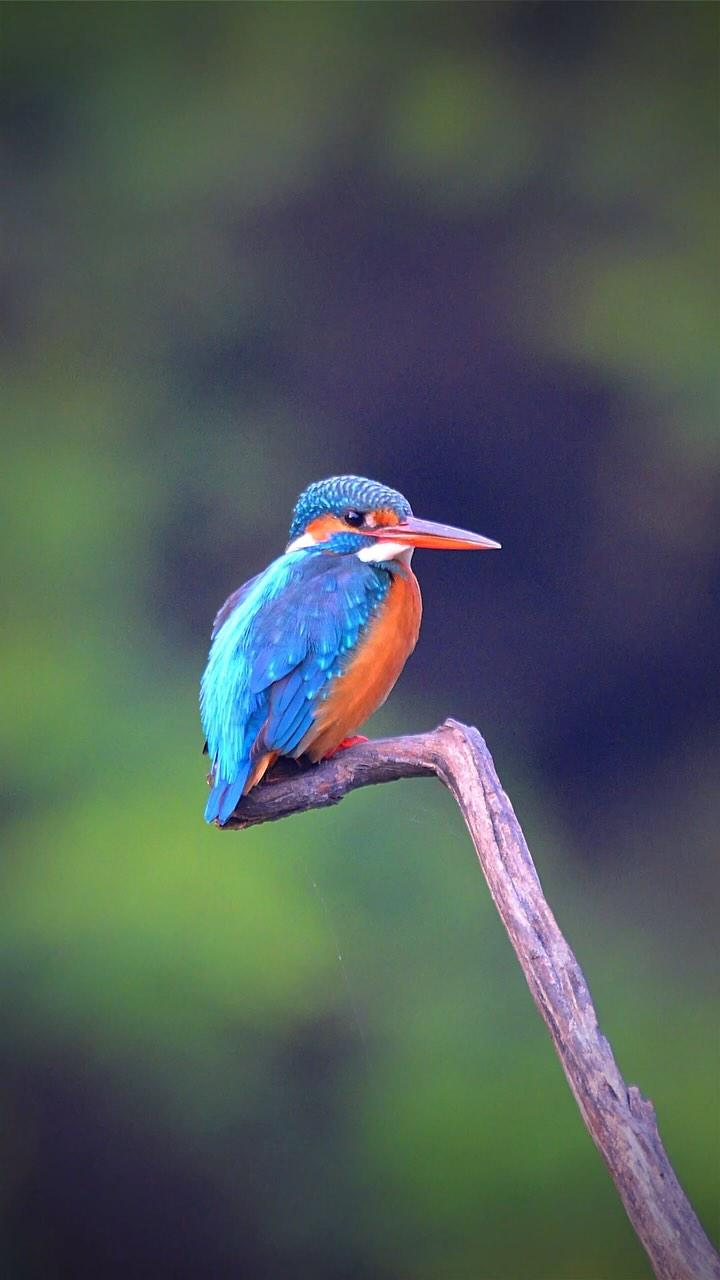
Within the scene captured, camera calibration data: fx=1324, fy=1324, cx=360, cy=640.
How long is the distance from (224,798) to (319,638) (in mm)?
223

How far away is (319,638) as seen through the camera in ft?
5.19

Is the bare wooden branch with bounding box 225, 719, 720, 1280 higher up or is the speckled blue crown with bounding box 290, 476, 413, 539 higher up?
the speckled blue crown with bounding box 290, 476, 413, 539

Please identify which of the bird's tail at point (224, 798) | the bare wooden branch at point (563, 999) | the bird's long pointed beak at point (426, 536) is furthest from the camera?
the bird's long pointed beak at point (426, 536)

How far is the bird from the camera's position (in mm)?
1562

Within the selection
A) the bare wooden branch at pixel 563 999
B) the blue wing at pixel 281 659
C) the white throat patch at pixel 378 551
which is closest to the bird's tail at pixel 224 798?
the blue wing at pixel 281 659

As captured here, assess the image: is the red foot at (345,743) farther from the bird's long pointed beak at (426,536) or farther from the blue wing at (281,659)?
the bird's long pointed beak at (426,536)

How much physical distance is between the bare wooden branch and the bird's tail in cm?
11

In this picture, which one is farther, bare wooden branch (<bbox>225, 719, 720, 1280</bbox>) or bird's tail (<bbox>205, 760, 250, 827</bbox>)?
bird's tail (<bbox>205, 760, 250, 827</bbox>)

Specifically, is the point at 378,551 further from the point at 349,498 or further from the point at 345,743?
the point at 345,743

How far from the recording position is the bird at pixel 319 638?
1.56 m

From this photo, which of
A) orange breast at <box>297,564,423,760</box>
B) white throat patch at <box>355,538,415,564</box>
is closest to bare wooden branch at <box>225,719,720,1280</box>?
orange breast at <box>297,564,423,760</box>

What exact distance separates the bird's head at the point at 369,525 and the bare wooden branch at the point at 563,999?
262mm

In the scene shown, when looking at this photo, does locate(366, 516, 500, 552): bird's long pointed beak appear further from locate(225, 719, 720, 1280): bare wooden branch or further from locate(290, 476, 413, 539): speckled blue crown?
locate(225, 719, 720, 1280): bare wooden branch

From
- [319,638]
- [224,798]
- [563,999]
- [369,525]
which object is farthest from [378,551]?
[563,999]
